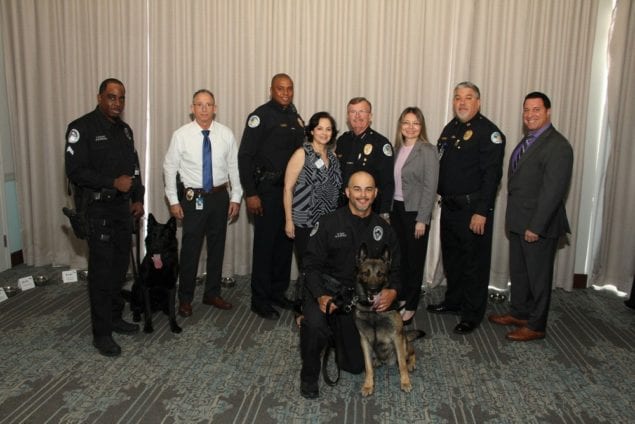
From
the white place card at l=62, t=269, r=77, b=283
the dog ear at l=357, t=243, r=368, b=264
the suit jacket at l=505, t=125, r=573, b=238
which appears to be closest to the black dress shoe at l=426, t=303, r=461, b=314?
the suit jacket at l=505, t=125, r=573, b=238

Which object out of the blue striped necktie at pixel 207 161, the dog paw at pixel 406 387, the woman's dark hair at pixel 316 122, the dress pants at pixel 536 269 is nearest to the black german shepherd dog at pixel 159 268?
the blue striped necktie at pixel 207 161

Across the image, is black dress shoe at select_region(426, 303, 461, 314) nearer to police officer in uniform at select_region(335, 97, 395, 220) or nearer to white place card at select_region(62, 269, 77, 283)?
police officer in uniform at select_region(335, 97, 395, 220)

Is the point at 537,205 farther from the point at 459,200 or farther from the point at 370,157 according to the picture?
the point at 370,157

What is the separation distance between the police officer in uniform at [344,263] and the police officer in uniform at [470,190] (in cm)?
95

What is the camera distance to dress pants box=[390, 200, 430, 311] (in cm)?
390

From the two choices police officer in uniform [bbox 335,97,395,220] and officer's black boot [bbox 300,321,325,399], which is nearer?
officer's black boot [bbox 300,321,325,399]

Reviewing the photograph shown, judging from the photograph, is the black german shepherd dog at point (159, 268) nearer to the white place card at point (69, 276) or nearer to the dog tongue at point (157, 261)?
the dog tongue at point (157, 261)

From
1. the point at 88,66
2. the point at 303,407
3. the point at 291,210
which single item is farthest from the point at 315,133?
the point at 88,66

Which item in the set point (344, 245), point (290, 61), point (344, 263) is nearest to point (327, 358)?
point (344, 263)

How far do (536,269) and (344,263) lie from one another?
1.57 meters

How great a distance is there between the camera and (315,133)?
12.1ft

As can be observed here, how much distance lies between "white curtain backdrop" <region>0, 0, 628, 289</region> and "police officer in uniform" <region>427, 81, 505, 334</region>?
1.03 m

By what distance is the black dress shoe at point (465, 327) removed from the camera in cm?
390

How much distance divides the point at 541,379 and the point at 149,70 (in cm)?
430
